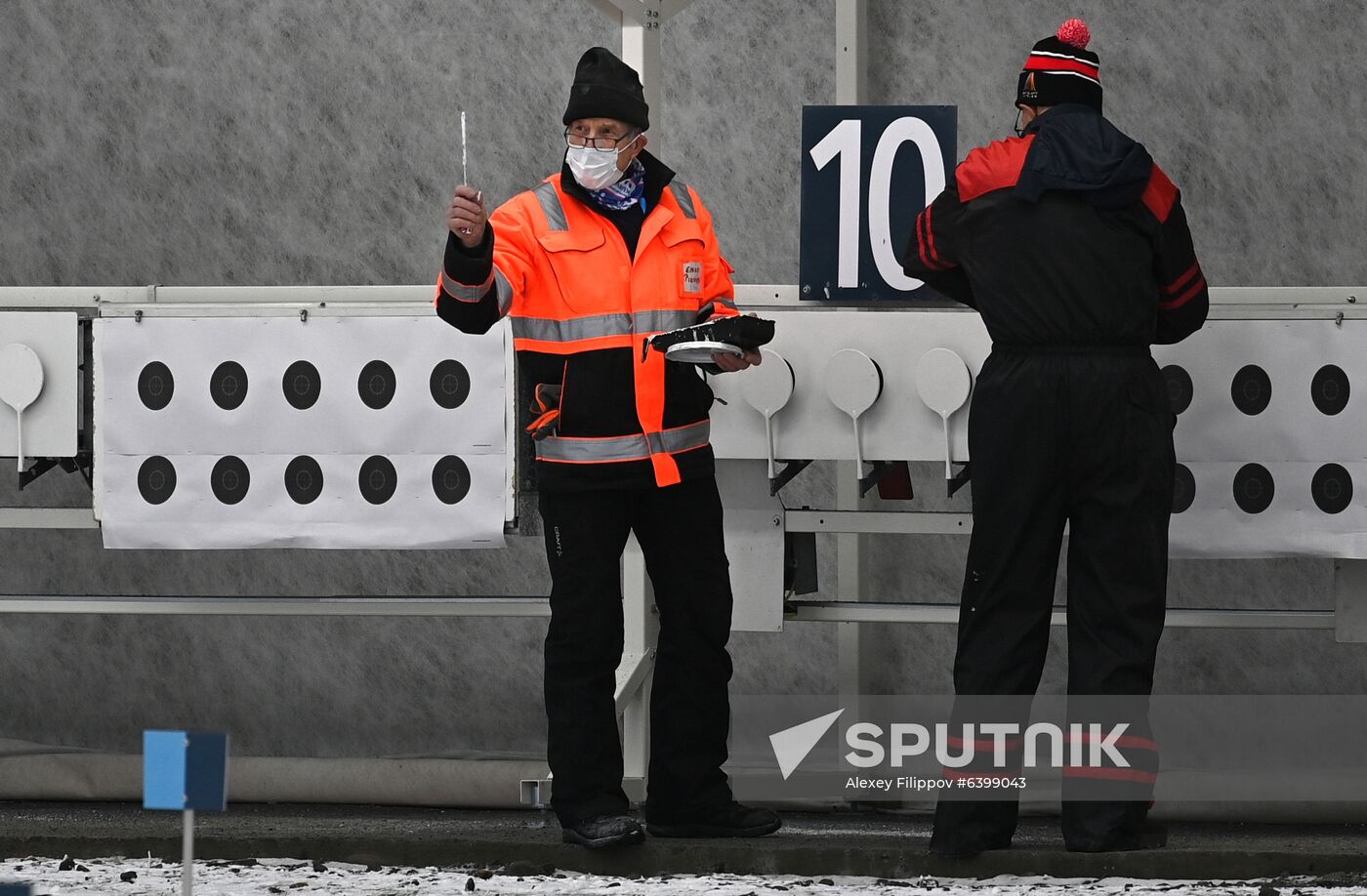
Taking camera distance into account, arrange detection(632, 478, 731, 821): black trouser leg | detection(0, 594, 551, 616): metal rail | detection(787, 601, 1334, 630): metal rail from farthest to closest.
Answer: detection(0, 594, 551, 616): metal rail < detection(787, 601, 1334, 630): metal rail < detection(632, 478, 731, 821): black trouser leg

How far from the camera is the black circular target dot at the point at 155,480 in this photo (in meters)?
3.61

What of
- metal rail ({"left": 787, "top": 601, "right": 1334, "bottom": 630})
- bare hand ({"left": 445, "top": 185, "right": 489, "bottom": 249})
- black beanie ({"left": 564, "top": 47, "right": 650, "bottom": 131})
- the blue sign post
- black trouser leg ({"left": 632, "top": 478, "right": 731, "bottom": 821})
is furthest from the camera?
metal rail ({"left": 787, "top": 601, "right": 1334, "bottom": 630})

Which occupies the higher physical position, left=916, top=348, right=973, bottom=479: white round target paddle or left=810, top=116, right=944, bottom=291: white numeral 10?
left=810, top=116, right=944, bottom=291: white numeral 10

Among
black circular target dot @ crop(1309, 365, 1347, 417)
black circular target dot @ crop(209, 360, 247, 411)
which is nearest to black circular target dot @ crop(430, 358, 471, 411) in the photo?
black circular target dot @ crop(209, 360, 247, 411)

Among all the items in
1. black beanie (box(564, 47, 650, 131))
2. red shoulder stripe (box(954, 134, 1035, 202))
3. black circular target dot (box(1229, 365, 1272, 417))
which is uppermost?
black beanie (box(564, 47, 650, 131))

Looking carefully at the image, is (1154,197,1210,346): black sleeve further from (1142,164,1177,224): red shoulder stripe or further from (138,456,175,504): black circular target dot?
(138,456,175,504): black circular target dot

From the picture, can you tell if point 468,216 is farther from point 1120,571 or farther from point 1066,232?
point 1120,571

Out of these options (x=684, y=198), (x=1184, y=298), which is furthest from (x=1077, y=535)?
(x=684, y=198)

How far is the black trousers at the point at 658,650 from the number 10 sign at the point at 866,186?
0.66m

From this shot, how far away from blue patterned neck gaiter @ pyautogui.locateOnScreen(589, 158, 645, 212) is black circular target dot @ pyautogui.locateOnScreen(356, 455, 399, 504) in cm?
86

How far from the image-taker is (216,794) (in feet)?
6.49

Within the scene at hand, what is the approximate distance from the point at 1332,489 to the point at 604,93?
4.91 feet

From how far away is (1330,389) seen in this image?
10.8 ft

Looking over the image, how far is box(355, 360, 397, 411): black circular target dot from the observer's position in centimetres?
356
